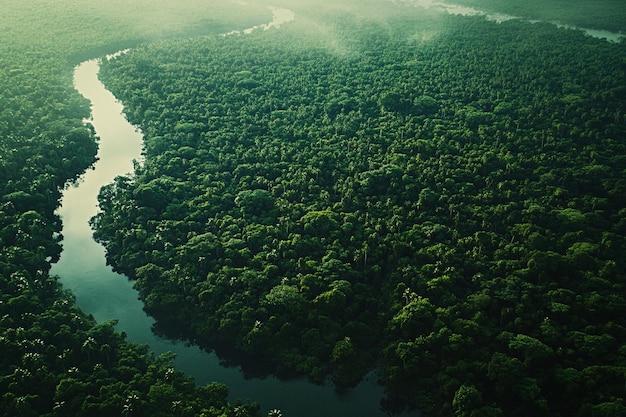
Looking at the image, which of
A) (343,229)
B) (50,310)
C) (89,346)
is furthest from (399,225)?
(50,310)

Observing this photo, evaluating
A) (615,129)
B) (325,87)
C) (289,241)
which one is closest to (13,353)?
(289,241)

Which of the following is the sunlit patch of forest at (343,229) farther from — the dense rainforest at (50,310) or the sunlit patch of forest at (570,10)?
the sunlit patch of forest at (570,10)

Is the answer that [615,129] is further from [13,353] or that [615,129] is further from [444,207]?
[13,353]

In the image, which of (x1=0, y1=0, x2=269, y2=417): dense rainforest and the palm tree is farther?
the palm tree

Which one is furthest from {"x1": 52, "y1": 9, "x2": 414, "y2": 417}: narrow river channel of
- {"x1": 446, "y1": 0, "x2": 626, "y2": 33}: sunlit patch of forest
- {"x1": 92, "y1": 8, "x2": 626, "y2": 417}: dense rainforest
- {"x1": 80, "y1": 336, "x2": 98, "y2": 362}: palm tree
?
{"x1": 446, "y1": 0, "x2": 626, "y2": 33}: sunlit patch of forest

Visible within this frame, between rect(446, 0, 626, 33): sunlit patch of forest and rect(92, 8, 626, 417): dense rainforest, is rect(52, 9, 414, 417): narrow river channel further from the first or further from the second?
rect(446, 0, 626, 33): sunlit patch of forest

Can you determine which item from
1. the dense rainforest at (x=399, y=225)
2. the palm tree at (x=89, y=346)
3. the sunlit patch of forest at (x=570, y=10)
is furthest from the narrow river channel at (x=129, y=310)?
the sunlit patch of forest at (x=570, y=10)
